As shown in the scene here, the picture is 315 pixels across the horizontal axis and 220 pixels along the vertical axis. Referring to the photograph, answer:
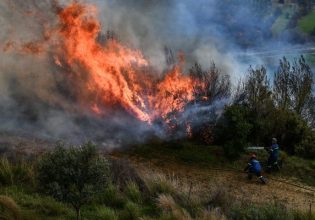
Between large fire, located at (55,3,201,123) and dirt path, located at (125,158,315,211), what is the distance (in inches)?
153

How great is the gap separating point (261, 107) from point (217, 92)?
2.37m

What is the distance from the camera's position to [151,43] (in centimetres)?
2461

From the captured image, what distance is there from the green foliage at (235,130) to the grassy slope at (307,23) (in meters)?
51.4

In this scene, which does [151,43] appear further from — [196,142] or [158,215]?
[158,215]

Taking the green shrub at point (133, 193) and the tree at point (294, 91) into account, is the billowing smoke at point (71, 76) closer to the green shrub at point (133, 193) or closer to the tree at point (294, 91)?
the tree at point (294, 91)

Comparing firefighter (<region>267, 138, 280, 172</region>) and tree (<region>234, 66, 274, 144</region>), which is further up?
tree (<region>234, 66, 274, 144</region>)

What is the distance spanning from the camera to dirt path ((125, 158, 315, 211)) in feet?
51.8

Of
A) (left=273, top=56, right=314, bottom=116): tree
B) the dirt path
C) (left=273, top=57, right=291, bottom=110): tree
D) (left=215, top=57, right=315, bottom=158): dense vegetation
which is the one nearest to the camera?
the dirt path

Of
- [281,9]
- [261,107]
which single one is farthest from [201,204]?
[281,9]

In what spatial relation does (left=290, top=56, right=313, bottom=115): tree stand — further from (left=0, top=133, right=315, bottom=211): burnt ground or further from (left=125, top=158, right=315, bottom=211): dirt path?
(left=125, top=158, right=315, bottom=211): dirt path

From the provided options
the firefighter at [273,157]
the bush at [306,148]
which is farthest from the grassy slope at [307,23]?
the firefighter at [273,157]

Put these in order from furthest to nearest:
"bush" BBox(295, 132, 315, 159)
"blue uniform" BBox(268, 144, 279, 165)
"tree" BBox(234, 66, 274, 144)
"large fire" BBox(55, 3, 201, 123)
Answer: "large fire" BBox(55, 3, 201, 123), "tree" BBox(234, 66, 274, 144), "bush" BBox(295, 132, 315, 159), "blue uniform" BBox(268, 144, 279, 165)

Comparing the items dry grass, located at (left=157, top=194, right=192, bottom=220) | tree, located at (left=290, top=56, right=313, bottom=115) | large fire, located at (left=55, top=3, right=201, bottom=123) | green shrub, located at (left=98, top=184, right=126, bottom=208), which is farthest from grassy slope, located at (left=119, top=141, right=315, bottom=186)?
dry grass, located at (left=157, top=194, right=192, bottom=220)

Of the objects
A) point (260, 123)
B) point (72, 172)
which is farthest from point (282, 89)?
point (72, 172)
